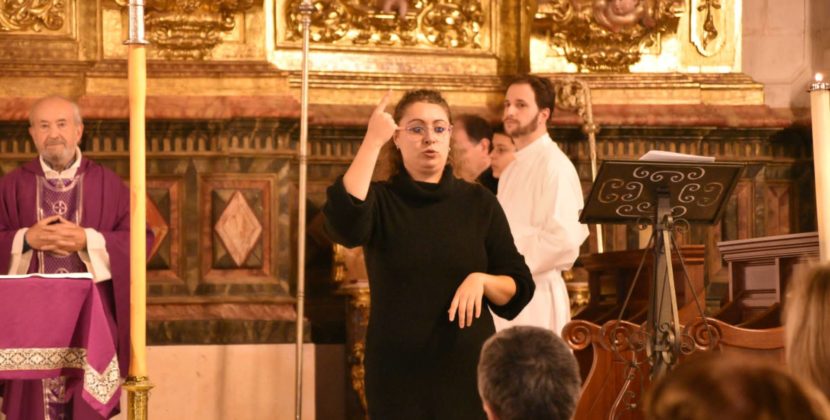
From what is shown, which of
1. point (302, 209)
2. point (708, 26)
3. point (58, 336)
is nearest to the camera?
point (58, 336)

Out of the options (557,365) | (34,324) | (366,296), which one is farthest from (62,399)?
(557,365)

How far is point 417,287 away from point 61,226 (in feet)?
11.8

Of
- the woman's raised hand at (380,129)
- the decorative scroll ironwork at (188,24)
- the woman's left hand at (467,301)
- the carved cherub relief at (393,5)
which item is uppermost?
the carved cherub relief at (393,5)

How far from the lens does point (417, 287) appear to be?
4051 mm

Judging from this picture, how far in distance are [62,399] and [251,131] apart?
7.48ft

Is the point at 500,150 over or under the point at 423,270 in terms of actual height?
over

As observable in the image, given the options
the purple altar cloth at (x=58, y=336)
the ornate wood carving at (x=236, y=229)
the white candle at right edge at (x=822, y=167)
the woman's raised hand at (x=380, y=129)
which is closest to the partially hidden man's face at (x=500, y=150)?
the ornate wood carving at (x=236, y=229)

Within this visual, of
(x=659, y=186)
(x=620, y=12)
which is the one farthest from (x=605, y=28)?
(x=659, y=186)

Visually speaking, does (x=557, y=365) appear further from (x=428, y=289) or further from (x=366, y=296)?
(x=366, y=296)

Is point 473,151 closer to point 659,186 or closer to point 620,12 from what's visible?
point 620,12

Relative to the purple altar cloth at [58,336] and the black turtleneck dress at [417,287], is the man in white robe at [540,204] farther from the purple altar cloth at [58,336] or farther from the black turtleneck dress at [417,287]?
the black turtleneck dress at [417,287]

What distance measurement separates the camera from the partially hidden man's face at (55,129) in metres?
7.37

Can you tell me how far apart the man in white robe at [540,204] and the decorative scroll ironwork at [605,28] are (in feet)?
7.90

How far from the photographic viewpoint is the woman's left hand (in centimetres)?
393
